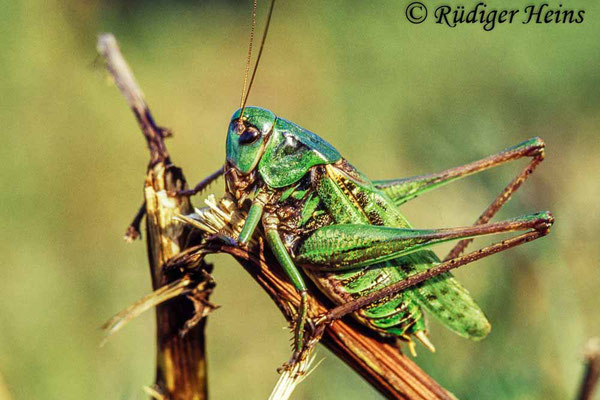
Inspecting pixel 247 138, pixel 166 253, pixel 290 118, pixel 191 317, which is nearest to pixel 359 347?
pixel 191 317

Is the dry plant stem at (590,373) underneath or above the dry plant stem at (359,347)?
underneath

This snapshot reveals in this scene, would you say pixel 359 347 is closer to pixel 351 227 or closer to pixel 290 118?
pixel 351 227

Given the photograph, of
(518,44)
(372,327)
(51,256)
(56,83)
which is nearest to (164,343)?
(372,327)

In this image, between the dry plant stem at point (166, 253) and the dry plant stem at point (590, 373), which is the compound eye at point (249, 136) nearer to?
the dry plant stem at point (166, 253)

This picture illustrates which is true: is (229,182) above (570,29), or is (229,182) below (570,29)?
below

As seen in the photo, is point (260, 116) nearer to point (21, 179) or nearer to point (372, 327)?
point (372, 327)

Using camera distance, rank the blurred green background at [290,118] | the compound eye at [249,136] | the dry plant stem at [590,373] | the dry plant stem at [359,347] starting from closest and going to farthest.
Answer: the dry plant stem at [590,373], the dry plant stem at [359,347], the blurred green background at [290,118], the compound eye at [249,136]

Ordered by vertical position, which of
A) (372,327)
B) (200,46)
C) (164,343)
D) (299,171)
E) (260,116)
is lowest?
(372,327)

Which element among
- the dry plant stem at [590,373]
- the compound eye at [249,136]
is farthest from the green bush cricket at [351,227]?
the dry plant stem at [590,373]
